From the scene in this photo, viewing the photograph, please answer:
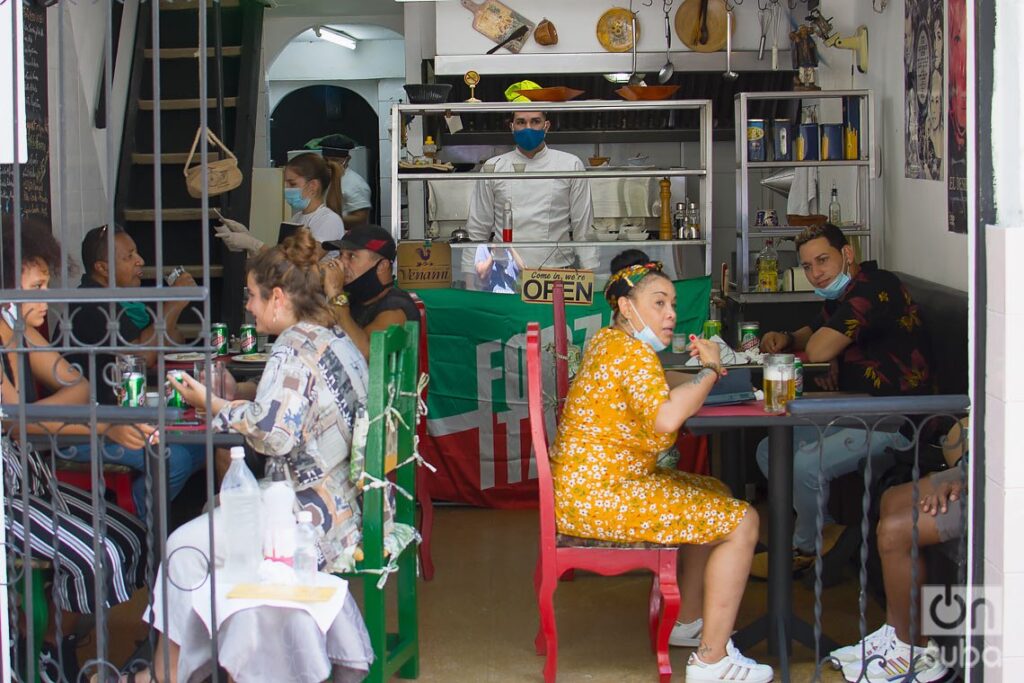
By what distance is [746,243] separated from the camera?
662 centimetres

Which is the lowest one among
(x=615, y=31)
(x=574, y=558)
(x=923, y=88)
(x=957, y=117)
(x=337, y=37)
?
(x=574, y=558)

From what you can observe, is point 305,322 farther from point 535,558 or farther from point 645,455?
point 535,558

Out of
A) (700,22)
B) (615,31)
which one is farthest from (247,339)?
(700,22)

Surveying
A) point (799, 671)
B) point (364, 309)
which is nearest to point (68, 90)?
point (364, 309)

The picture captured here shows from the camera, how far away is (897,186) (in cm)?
627

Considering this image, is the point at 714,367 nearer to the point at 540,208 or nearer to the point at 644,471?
the point at 644,471

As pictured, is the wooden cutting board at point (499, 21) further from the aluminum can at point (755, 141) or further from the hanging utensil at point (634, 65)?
the aluminum can at point (755, 141)

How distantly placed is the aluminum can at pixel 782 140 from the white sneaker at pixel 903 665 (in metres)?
3.58

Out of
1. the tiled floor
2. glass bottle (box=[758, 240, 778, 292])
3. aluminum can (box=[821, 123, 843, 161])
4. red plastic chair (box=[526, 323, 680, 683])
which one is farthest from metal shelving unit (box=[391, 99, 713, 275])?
red plastic chair (box=[526, 323, 680, 683])

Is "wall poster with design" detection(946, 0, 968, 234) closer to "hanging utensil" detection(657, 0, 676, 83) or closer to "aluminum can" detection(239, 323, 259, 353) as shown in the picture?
"hanging utensil" detection(657, 0, 676, 83)

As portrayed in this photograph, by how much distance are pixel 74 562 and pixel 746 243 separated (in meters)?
4.20

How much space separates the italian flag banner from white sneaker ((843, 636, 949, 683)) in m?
2.41

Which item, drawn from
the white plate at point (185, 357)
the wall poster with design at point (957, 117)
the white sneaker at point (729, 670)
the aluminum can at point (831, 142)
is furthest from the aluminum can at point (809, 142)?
the white sneaker at point (729, 670)

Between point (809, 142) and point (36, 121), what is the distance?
3.95m
